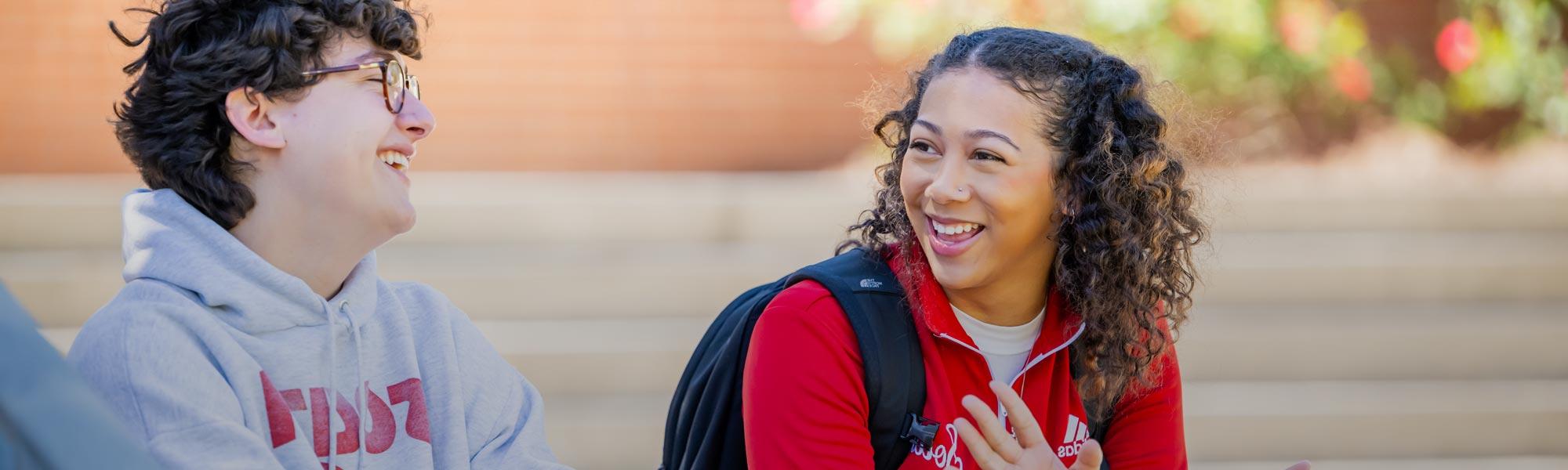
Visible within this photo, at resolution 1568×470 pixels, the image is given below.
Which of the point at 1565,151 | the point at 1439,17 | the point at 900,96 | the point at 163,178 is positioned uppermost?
the point at 1439,17

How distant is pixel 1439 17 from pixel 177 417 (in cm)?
621

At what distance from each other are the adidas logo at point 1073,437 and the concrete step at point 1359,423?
2.40 m

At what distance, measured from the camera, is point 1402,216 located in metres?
5.50

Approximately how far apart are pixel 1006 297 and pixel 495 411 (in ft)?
3.03

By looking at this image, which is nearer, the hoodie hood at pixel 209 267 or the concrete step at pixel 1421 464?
the hoodie hood at pixel 209 267

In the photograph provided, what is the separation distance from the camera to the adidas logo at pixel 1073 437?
7.61ft

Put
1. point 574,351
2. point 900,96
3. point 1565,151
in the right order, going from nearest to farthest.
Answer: point 900,96 < point 574,351 < point 1565,151

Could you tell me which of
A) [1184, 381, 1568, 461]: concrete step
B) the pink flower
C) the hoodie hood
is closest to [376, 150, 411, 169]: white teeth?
the hoodie hood

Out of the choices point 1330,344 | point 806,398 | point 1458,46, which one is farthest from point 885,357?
point 1458,46

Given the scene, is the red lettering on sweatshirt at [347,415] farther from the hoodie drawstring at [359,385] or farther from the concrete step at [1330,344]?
the concrete step at [1330,344]

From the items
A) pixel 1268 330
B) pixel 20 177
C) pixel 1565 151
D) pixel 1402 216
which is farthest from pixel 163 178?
pixel 1565 151

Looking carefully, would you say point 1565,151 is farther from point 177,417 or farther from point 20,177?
point 20,177

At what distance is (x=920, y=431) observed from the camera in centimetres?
218

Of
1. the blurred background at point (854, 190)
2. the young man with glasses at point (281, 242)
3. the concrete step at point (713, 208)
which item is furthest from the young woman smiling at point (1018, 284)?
the concrete step at point (713, 208)
